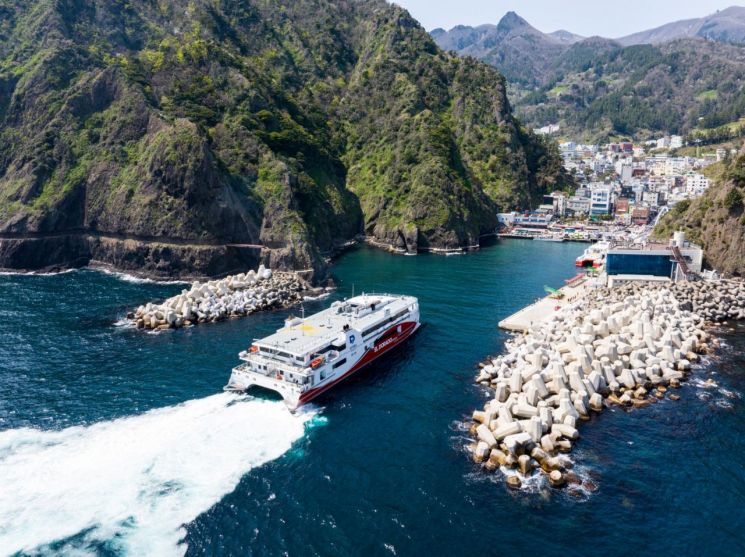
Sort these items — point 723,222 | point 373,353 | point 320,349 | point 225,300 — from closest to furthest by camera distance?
point 320,349 < point 373,353 < point 225,300 < point 723,222

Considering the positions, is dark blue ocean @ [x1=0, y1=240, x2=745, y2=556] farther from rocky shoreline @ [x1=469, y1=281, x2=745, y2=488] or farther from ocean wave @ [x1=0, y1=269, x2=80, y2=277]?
ocean wave @ [x1=0, y1=269, x2=80, y2=277]

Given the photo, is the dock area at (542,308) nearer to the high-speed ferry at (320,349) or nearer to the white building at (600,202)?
the high-speed ferry at (320,349)

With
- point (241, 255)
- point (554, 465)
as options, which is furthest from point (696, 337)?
point (241, 255)

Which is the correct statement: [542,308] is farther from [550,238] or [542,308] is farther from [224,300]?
[550,238]

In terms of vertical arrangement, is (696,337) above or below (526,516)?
above

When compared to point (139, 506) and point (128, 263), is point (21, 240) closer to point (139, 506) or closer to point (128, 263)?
point (128, 263)

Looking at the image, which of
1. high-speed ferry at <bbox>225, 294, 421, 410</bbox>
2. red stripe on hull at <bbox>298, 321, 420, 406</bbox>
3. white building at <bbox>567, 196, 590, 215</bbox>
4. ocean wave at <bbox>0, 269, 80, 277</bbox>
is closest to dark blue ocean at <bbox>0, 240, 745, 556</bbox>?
red stripe on hull at <bbox>298, 321, 420, 406</bbox>

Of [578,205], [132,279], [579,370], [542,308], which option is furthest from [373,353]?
[578,205]
